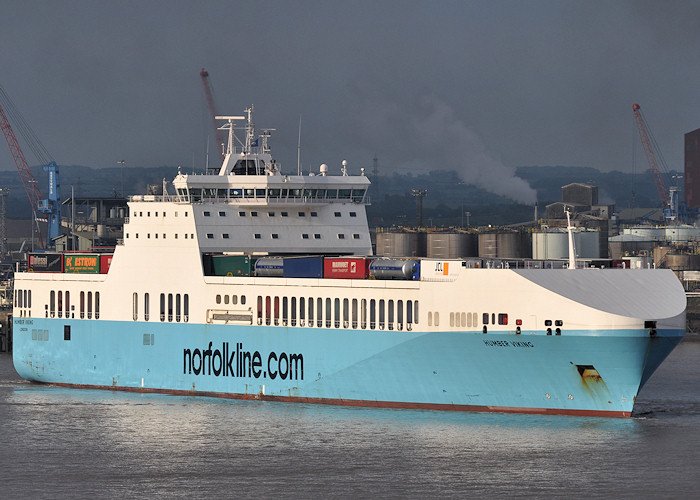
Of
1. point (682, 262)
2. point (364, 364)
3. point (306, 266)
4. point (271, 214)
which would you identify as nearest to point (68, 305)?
point (271, 214)

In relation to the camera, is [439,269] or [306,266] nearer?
[439,269]

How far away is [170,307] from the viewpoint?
52781 millimetres

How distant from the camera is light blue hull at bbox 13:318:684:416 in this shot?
42969mm

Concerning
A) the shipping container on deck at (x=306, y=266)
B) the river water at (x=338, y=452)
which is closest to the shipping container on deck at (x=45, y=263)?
the river water at (x=338, y=452)

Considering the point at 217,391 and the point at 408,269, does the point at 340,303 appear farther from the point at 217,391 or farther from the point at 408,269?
the point at 217,391

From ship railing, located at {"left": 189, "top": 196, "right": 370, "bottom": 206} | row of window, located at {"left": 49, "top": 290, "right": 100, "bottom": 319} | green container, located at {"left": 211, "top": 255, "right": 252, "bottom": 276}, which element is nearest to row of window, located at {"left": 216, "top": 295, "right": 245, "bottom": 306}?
green container, located at {"left": 211, "top": 255, "right": 252, "bottom": 276}

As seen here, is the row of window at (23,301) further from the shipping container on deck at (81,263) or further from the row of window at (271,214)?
the row of window at (271,214)

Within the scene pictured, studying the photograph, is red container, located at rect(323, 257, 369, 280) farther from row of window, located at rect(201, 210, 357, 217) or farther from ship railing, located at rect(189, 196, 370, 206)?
row of window, located at rect(201, 210, 357, 217)

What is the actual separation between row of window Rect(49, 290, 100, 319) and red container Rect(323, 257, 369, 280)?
39.2 feet

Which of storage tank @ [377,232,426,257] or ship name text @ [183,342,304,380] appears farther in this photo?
storage tank @ [377,232,426,257]

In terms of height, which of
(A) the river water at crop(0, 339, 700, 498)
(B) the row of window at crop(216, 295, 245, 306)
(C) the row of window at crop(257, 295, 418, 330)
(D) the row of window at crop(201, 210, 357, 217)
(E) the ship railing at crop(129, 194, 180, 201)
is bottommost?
(A) the river water at crop(0, 339, 700, 498)

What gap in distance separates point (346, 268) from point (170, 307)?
337 inches

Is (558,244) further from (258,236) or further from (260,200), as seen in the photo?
(260,200)

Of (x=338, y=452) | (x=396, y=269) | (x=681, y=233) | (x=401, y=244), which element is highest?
(x=681, y=233)
